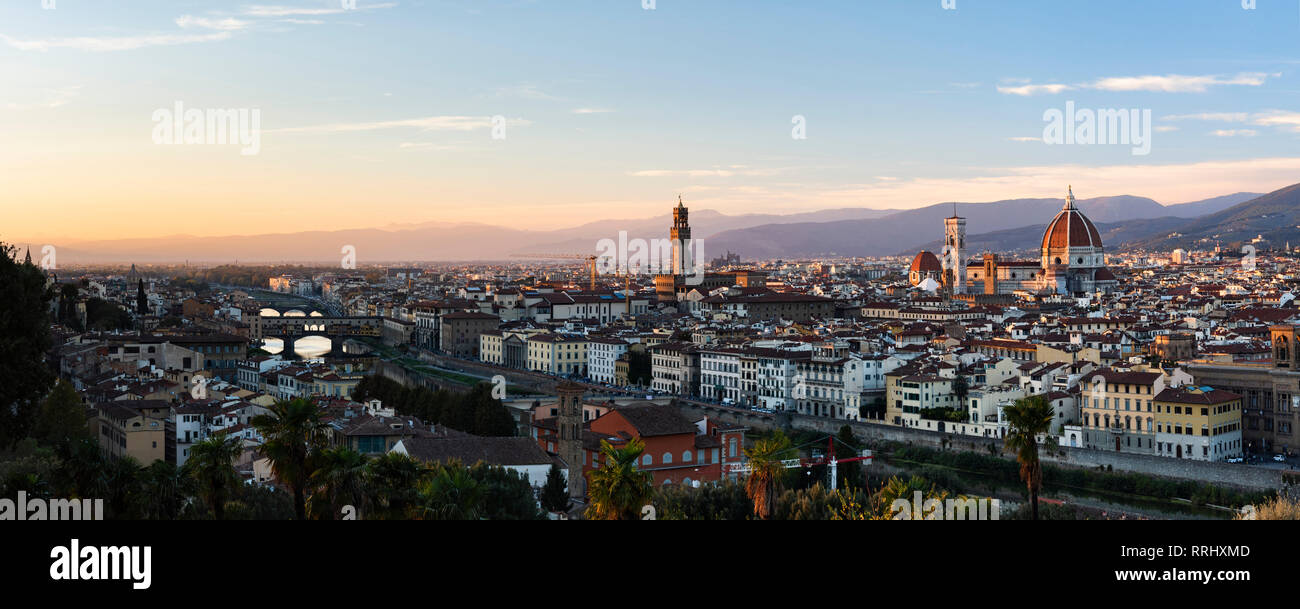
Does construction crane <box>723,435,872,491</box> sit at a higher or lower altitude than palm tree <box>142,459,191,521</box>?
lower

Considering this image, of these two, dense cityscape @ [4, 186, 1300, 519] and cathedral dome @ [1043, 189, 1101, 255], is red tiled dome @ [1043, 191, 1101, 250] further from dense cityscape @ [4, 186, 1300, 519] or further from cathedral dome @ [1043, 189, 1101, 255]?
dense cityscape @ [4, 186, 1300, 519]

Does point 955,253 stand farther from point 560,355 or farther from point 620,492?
point 620,492

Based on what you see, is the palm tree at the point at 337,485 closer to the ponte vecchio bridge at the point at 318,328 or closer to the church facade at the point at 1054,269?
the ponte vecchio bridge at the point at 318,328

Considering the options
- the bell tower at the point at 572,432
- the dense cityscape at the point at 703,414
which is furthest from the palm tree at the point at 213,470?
the bell tower at the point at 572,432

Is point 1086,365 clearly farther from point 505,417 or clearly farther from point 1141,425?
point 505,417

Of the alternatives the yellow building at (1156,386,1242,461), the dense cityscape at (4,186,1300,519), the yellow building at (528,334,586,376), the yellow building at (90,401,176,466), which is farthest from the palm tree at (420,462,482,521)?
the yellow building at (528,334,586,376)
